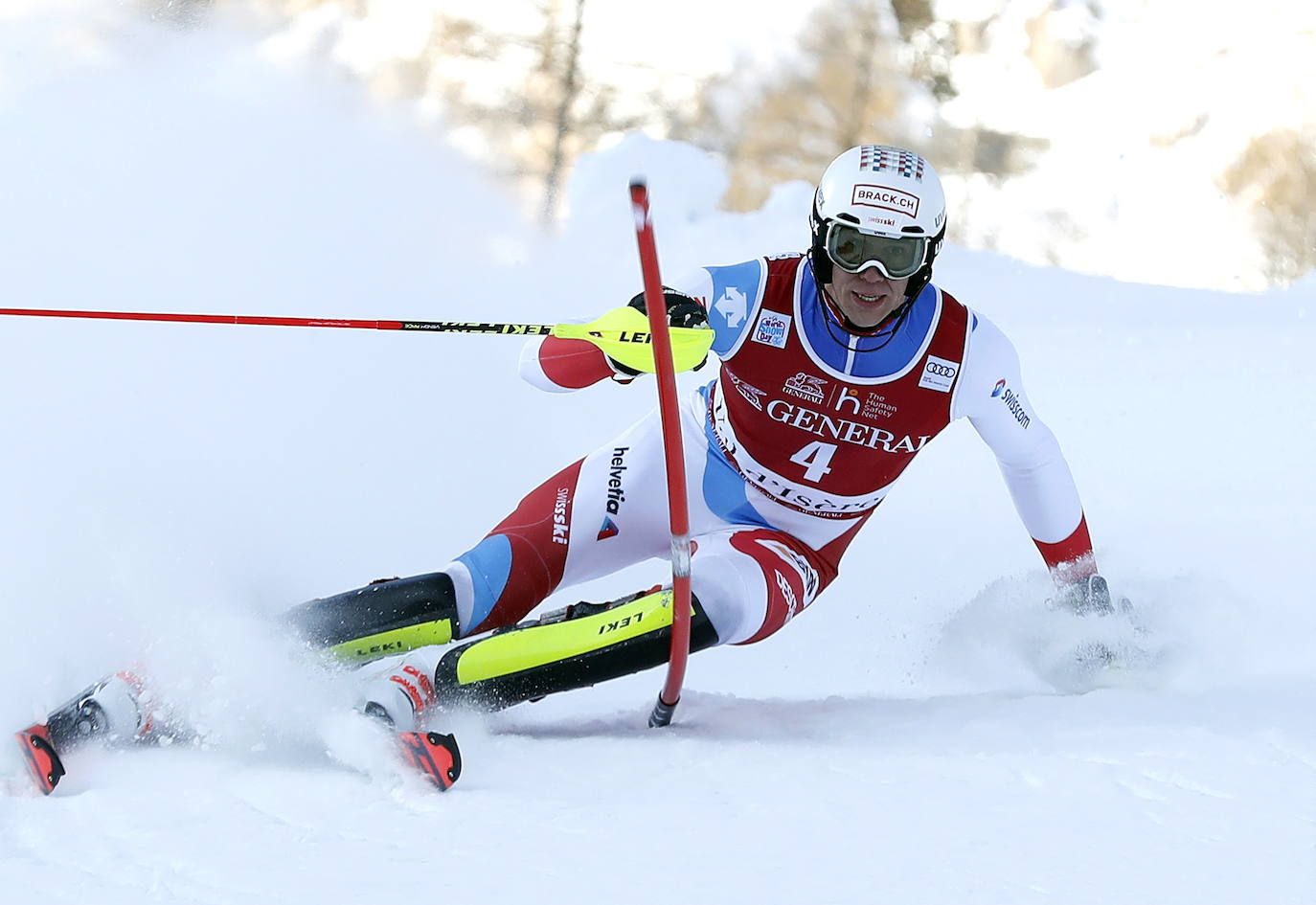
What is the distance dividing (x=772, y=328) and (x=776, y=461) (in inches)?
12.5

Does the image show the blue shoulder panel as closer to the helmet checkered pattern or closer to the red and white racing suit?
the red and white racing suit

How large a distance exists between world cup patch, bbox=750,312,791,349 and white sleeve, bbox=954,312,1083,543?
0.39 m

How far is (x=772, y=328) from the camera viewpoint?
2.75 meters

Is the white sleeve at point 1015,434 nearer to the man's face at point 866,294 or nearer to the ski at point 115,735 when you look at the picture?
the man's face at point 866,294

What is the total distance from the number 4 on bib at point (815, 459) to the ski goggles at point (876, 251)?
0.42 meters

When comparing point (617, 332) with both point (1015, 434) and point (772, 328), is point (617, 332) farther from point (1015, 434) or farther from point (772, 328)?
point (1015, 434)

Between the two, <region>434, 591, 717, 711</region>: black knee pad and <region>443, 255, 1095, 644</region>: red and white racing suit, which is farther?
<region>443, 255, 1095, 644</region>: red and white racing suit

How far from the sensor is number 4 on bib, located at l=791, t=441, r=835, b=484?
284cm

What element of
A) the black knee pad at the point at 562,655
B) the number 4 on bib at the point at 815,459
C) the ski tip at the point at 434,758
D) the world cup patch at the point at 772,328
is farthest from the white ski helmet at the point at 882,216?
the ski tip at the point at 434,758

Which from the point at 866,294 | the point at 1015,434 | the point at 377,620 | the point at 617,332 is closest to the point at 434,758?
the point at 377,620

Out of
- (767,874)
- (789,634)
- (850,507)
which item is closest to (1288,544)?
(789,634)

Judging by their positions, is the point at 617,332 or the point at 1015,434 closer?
the point at 617,332

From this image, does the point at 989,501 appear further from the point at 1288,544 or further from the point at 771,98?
the point at 771,98

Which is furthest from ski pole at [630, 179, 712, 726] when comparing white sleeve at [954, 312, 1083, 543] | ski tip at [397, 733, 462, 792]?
white sleeve at [954, 312, 1083, 543]
